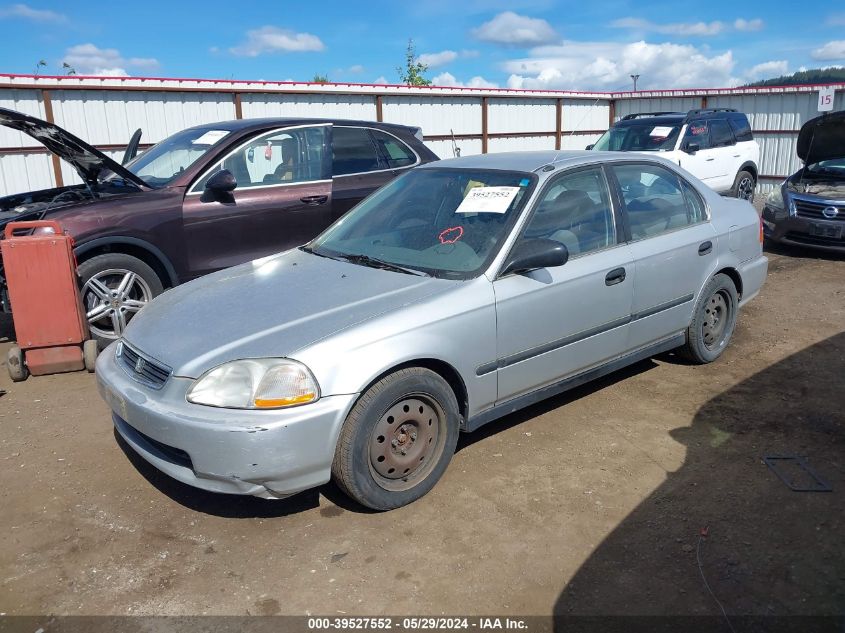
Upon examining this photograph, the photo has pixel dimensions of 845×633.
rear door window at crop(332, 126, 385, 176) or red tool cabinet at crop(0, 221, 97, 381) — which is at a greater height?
rear door window at crop(332, 126, 385, 176)

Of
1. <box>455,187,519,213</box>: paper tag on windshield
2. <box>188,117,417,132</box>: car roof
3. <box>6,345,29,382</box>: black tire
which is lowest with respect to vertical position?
<box>6,345,29,382</box>: black tire

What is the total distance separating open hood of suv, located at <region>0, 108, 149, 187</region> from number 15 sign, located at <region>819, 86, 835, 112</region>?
16.6 metres

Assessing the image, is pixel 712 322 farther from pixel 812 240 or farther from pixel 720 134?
pixel 720 134

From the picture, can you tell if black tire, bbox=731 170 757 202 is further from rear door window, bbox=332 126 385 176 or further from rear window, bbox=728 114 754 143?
rear door window, bbox=332 126 385 176

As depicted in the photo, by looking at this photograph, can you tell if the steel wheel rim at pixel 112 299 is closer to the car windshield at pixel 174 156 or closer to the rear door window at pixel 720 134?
the car windshield at pixel 174 156

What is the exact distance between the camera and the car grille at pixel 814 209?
29.1 ft

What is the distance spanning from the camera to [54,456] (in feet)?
13.6

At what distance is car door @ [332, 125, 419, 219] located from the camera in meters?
6.78

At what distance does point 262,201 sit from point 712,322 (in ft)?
12.6

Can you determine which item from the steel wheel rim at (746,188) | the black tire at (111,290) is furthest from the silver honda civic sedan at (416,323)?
the steel wheel rim at (746,188)

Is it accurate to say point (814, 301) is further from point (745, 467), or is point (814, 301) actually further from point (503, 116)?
point (503, 116)

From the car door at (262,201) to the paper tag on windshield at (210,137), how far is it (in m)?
0.23

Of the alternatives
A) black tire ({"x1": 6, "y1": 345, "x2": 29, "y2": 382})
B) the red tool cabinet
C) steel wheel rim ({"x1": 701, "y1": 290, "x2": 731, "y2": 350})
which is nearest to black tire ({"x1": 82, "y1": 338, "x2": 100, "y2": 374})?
the red tool cabinet

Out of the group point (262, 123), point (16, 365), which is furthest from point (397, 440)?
point (262, 123)
